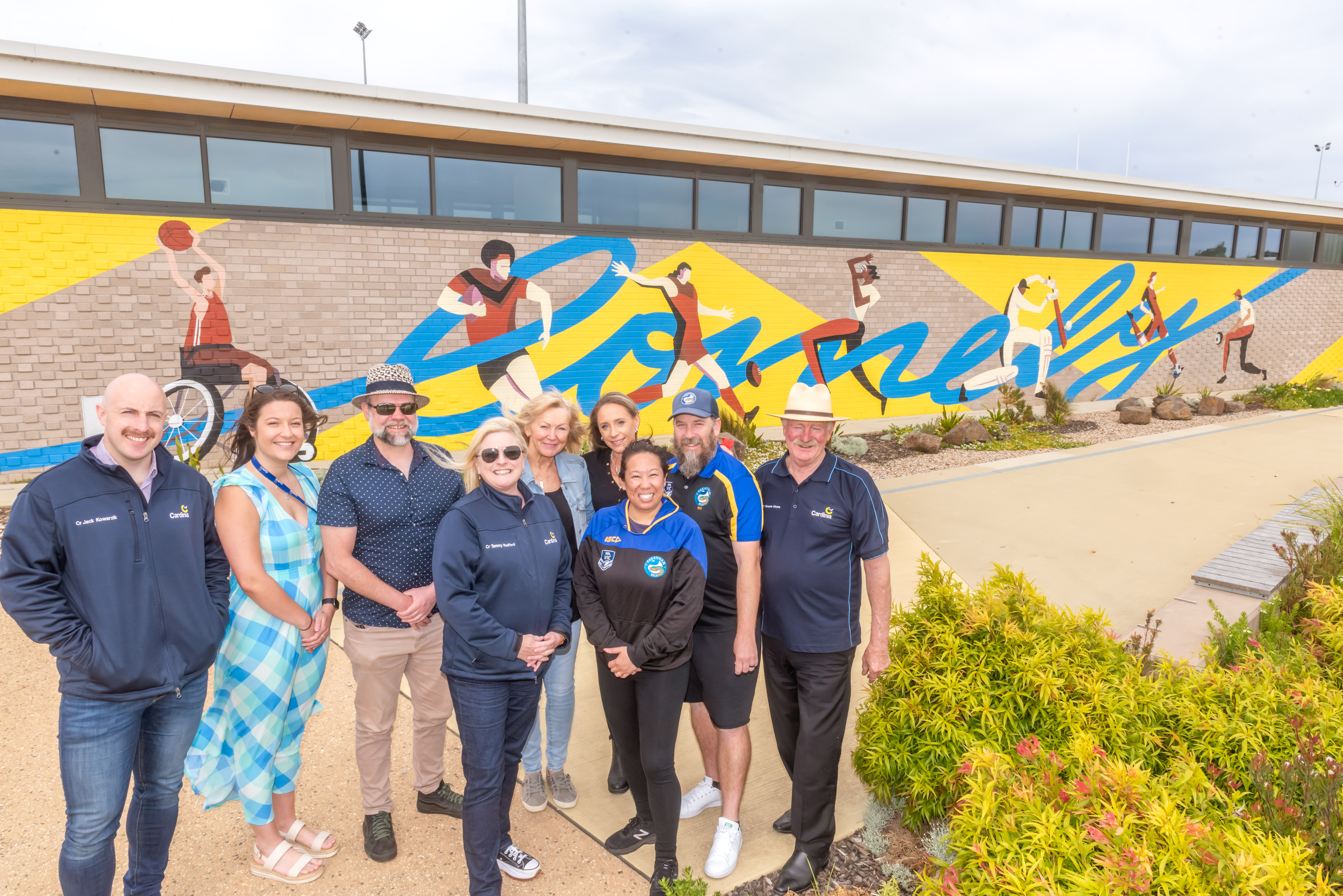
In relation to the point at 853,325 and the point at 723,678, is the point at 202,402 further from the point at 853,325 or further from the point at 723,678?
the point at 853,325

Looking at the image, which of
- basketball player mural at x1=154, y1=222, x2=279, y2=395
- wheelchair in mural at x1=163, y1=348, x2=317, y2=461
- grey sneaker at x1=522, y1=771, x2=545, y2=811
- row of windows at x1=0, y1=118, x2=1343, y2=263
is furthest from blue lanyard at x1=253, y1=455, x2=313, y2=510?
row of windows at x1=0, y1=118, x2=1343, y2=263

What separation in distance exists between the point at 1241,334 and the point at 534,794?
68.2 ft

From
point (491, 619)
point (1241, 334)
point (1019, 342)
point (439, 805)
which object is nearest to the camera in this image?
point (491, 619)

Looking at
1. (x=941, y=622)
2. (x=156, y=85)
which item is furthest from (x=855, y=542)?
(x=156, y=85)

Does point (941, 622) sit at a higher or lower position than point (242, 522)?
lower

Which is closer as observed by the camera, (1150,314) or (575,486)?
(575,486)

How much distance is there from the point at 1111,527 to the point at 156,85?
36.3ft

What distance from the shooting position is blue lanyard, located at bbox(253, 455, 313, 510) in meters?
3.03

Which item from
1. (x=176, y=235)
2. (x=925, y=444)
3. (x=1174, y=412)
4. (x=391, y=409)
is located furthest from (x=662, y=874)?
(x=1174, y=412)

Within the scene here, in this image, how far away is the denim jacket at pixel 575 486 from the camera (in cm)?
351

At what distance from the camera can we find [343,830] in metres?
3.42

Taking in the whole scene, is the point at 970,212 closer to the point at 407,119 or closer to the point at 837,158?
the point at 837,158

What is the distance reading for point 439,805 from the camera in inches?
139

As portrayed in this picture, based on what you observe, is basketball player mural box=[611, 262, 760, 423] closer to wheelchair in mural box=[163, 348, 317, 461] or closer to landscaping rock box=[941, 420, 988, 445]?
landscaping rock box=[941, 420, 988, 445]
